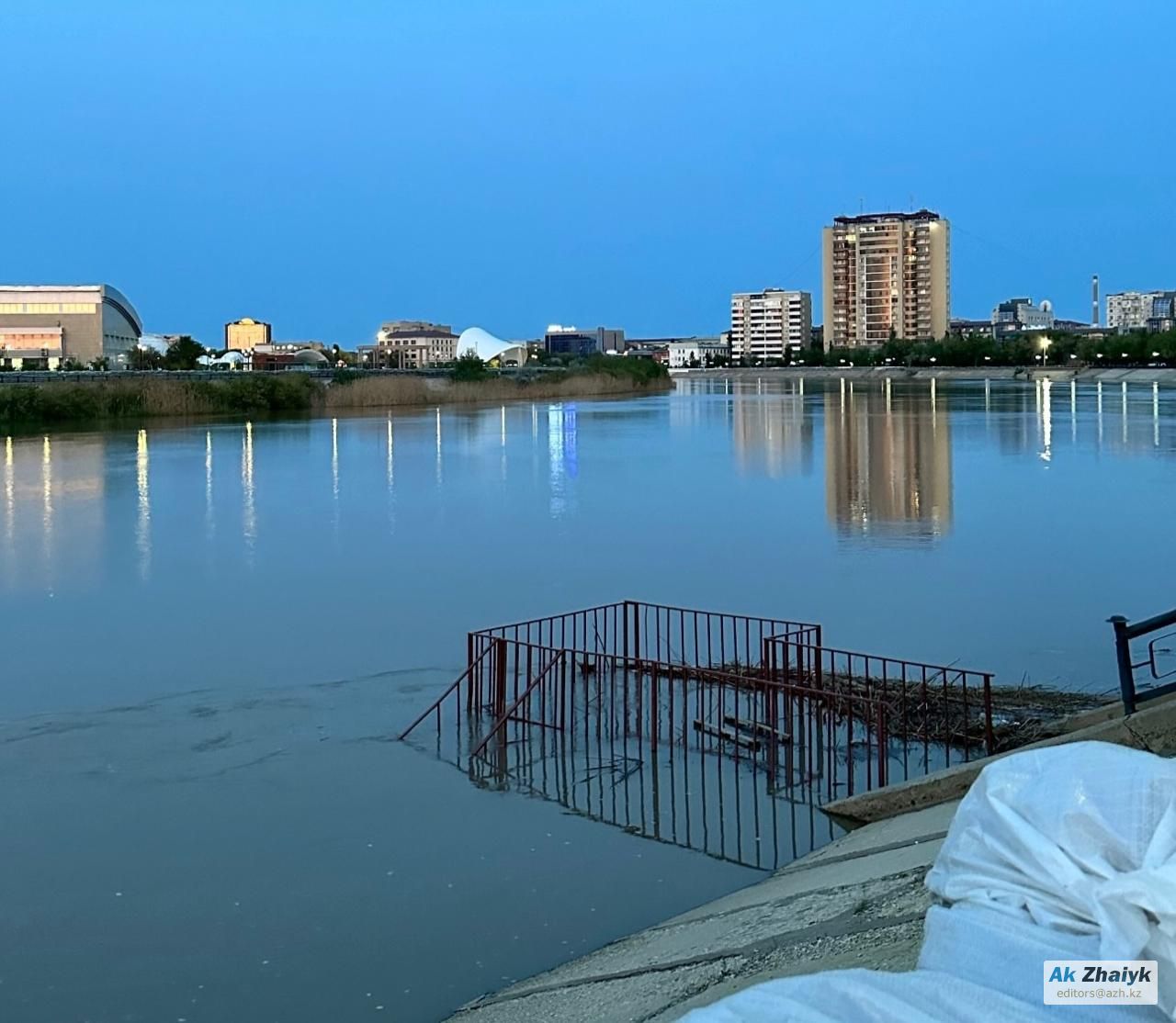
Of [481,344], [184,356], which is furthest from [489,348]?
[184,356]

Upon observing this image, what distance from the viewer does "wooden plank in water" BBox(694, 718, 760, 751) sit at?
431 inches

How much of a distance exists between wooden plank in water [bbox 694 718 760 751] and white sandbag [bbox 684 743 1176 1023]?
5.22 meters

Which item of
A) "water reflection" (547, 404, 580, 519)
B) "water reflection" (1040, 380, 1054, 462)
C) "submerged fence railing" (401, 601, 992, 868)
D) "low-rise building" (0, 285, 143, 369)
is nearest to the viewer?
"submerged fence railing" (401, 601, 992, 868)

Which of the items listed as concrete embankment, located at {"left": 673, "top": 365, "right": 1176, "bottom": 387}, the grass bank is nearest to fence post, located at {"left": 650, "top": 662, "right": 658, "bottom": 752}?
the grass bank

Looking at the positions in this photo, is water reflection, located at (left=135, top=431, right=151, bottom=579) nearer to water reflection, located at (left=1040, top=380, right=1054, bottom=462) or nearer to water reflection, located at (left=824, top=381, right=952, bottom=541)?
water reflection, located at (left=824, top=381, right=952, bottom=541)

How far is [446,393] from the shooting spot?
9644cm

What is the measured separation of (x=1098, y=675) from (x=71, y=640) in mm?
10469

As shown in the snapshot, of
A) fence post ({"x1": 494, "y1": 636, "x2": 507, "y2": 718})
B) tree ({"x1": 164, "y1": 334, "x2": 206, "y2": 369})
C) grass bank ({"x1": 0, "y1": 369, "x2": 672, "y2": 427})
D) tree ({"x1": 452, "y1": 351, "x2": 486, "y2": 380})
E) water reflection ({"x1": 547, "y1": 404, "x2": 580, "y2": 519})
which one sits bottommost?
fence post ({"x1": 494, "y1": 636, "x2": 507, "y2": 718})

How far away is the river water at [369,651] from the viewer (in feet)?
25.8

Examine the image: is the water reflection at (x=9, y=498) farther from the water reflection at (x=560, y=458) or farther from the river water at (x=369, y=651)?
the water reflection at (x=560, y=458)

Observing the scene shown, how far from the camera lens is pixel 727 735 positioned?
11.2 meters

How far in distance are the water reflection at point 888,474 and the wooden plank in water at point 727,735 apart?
12.7 metres

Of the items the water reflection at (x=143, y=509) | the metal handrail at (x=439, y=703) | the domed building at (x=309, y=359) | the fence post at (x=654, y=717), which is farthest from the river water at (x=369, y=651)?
the domed building at (x=309, y=359)

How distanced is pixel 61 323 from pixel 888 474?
128 m
